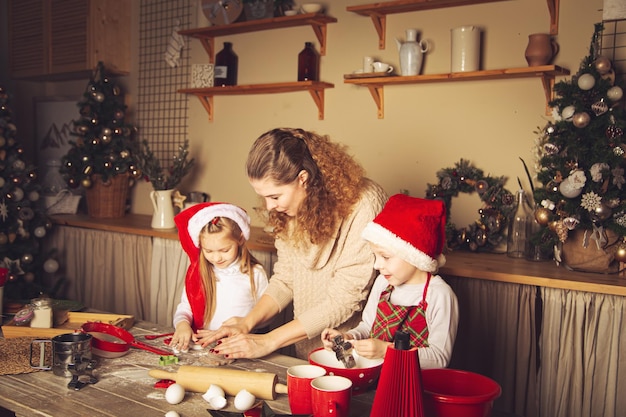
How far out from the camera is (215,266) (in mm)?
2480

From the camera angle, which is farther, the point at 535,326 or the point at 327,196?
the point at 535,326

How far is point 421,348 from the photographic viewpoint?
1.77 m

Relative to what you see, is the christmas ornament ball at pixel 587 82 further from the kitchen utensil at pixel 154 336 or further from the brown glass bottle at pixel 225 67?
the brown glass bottle at pixel 225 67

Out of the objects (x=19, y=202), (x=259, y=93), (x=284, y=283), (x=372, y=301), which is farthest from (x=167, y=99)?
(x=372, y=301)

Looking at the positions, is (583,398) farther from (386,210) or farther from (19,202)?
(19,202)

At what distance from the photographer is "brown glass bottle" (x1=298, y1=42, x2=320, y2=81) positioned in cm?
365

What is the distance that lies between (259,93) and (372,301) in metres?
2.26

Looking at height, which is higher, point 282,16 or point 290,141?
point 282,16

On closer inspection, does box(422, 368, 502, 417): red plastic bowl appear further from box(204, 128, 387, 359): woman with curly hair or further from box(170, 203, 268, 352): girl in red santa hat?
box(170, 203, 268, 352): girl in red santa hat

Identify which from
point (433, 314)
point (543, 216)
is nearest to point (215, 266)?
point (433, 314)

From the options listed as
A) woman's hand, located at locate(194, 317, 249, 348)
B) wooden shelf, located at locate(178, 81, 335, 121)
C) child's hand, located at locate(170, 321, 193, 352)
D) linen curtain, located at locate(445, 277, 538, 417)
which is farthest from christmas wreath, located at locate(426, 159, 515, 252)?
child's hand, located at locate(170, 321, 193, 352)

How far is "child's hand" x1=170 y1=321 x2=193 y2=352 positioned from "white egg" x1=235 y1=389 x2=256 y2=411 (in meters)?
0.49

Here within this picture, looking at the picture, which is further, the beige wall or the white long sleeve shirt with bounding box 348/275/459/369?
the beige wall

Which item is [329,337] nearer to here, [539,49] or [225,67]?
[539,49]
